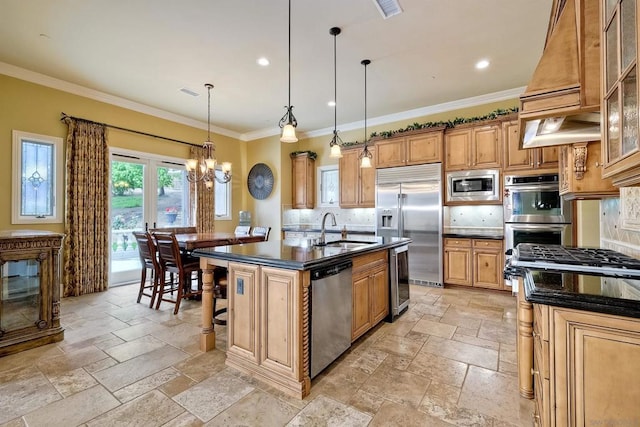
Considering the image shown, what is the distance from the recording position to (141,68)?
3869mm

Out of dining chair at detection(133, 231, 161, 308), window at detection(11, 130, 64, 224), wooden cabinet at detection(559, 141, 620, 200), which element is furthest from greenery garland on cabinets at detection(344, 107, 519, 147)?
window at detection(11, 130, 64, 224)

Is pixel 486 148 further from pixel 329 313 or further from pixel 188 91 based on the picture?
pixel 188 91

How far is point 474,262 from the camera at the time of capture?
4570 millimetres

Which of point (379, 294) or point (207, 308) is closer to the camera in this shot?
point (207, 308)

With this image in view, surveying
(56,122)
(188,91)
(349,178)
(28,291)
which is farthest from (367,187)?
(56,122)

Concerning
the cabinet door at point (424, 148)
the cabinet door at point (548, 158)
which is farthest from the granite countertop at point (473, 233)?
the cabinet door at point (424, 148)

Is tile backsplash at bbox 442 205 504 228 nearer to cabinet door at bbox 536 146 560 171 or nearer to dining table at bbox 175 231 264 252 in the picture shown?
cabinet door at bbox 536 146 560 171

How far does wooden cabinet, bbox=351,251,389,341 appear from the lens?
2.65m

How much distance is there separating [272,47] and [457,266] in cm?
415

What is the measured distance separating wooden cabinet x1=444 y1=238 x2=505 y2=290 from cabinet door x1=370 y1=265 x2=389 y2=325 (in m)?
2.03

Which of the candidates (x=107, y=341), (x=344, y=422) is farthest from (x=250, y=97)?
(x=344, y=422)

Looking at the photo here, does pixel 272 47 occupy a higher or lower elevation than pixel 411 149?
higher

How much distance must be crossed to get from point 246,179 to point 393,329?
5.24m

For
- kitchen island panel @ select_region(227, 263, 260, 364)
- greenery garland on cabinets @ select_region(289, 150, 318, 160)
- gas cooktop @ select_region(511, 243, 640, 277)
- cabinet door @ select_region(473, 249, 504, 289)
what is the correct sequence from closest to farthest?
gas cooktop @ select_region(511, 243, 640, 277), kitchen island panel @ select_region(227, 263, 260, 364), cabinet door @ select_region(473, 249, 504, 289), greenery garland on cabinets @ select_region(289, 150, 318, 160)
